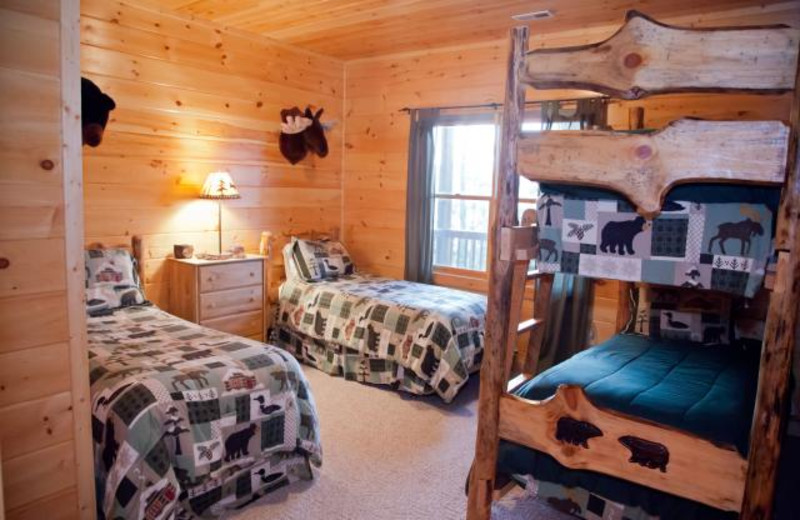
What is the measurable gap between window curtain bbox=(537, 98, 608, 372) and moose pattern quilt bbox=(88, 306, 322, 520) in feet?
6.39

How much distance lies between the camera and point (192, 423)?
2.09 m

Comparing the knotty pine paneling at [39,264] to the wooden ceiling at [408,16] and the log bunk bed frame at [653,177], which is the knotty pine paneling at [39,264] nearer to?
the log bunk bed frame at [653,177]

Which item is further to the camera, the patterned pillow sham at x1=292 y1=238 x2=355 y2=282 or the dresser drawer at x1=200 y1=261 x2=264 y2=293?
the patterned pillow sham at x1=292 y1=238 x2=355 y2=282

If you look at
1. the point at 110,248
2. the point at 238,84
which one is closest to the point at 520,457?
the point at 110,248

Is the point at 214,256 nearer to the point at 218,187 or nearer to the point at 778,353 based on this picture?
the point at 218,187

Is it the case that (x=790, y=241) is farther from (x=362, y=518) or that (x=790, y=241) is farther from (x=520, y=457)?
(x=362, y=518)

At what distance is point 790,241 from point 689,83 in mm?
463

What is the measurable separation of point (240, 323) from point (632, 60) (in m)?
3.09

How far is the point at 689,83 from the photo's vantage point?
1.41 m

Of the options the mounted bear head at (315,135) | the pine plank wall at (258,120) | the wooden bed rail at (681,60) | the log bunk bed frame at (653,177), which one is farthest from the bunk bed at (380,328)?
the wooden bed rail at (681,60)

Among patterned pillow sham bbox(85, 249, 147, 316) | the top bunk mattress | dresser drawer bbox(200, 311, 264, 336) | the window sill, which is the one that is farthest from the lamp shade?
the top bunk mattress

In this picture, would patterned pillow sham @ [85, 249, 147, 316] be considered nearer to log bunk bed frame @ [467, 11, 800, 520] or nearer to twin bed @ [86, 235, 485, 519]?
twin bed @ [86, 235, 485, 519]

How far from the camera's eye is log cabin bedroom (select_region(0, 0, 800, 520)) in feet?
4.91

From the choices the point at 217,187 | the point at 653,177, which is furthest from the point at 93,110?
the point at 653,177
